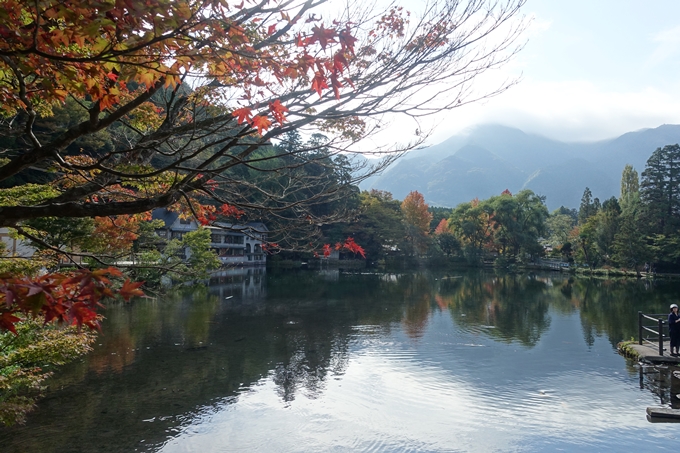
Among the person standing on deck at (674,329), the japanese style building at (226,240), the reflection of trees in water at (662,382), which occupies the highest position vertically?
the japanese style building at (226,240)

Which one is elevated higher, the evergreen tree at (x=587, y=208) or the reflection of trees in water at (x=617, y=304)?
the evergreen tree at (x=587, y=208)

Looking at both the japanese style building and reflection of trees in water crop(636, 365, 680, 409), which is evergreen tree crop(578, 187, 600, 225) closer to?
the japanese style building

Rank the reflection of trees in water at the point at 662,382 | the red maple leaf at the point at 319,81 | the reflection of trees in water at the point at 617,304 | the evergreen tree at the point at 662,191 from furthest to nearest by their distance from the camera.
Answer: the evergreen tree at the point at 662,191 < the reflection of trees in water at the point at 617,304 < the reflection of trees in water at the point at 662,382 < the red maple leaf at the point at 319,81

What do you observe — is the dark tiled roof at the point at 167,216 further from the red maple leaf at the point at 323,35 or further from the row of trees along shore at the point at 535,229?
the red maple leaf at the point at 323,35

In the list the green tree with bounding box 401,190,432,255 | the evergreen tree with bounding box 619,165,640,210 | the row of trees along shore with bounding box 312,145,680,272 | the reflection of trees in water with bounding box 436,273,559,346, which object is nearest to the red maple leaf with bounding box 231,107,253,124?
the reflection of trees in water with bounding box 436,273,559,346

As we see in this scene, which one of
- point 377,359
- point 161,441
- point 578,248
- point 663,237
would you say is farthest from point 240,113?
point 578,248

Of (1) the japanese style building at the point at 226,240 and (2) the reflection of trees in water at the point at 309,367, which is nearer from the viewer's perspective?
(2) the reflection of trees in water at the point at 309,367

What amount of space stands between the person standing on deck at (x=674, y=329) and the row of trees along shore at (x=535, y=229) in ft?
80.9

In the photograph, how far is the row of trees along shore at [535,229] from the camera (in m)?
37.3

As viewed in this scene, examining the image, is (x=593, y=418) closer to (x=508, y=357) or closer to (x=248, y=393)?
(x=508, y=357)

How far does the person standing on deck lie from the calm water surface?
736 millimetres

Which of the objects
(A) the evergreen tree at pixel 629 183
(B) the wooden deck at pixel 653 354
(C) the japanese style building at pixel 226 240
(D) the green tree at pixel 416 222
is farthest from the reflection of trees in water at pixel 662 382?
(A) the evergreen tree at pixel 629 183

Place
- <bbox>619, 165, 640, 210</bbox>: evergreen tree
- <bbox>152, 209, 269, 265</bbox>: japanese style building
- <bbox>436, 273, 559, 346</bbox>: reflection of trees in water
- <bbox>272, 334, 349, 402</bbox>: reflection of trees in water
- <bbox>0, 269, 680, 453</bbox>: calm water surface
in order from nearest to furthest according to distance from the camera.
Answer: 1. <bbox>0, 269, 680, 453</bbox>: calm water surface
2. <bbox>272, 334, 349, 402</bbox>: reflection of trees in water
3. <bbox>436, 273, 559, 346</bbox>: reflection of trees in water
4. <bbox>152, 209, 269, 265</bbox>: japanese style building
5. <bbox>619, 165, 640, 210</bbox>: evergreen tree

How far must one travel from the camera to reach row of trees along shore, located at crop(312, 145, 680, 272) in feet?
122
